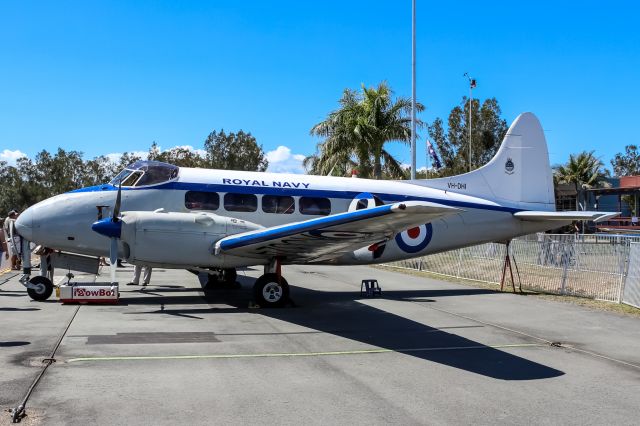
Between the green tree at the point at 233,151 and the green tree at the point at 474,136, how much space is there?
20069mm

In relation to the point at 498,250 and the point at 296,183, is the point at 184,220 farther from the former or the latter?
the point at 498,250

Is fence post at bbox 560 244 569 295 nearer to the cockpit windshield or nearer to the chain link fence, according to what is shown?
the chain link fence

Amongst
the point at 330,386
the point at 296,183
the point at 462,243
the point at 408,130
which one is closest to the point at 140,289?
the point at 296,183

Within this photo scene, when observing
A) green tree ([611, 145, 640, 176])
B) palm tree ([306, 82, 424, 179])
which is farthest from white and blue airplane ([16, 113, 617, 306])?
green tree ([611, 145, 640, 176])

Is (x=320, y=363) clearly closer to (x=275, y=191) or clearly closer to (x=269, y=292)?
(x=269, y=292)

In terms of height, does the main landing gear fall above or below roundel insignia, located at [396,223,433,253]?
below

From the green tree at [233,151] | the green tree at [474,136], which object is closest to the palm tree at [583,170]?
A: the green tree at [474,136]

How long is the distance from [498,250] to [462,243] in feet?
17.2

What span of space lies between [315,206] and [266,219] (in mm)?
1379

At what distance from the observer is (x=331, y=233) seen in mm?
10719

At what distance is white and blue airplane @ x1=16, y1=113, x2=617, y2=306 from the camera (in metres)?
11.7

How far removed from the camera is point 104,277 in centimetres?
1916

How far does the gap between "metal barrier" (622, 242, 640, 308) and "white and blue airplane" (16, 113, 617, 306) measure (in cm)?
135

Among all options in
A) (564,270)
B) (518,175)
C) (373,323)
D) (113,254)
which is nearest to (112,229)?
(113,254)
